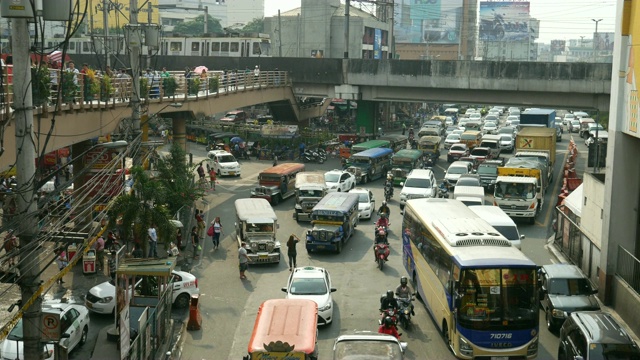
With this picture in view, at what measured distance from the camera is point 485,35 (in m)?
172

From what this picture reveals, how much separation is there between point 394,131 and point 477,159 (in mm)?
26061

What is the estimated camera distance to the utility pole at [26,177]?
10625 millimetres

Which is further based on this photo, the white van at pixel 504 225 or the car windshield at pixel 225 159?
the car windshield at pixel 225 159

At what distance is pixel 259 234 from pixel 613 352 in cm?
1490

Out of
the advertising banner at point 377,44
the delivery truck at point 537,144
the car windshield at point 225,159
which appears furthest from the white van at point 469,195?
the advertising banner at point 377,44

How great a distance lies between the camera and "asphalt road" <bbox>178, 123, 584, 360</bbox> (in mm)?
19953

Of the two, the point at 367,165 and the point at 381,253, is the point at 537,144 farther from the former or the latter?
the point at 381,253

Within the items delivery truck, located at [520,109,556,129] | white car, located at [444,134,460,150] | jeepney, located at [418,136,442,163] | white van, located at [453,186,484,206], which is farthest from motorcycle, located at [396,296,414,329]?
white car, located at [444,134,460,150]

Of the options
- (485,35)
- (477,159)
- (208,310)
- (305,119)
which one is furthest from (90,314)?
(485,35)

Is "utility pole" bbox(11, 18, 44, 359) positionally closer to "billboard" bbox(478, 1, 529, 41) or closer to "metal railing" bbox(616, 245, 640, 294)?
"metal railing" bbox(616, 245, 640, 294)

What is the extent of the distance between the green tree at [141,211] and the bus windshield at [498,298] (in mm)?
10517

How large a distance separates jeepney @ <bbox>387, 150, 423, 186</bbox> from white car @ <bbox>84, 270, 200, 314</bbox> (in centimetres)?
2209

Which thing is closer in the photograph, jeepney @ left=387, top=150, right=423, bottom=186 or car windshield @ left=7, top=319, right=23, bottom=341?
car windshield @ left=7, top=319, right=23, bottom=341

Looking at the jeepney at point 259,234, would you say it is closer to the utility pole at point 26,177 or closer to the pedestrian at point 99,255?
the pedestrian at point 99,255
